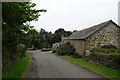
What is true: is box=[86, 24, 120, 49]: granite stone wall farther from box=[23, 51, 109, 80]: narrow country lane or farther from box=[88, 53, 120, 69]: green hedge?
box=[23, 51, 109, 80]: narrow country lane

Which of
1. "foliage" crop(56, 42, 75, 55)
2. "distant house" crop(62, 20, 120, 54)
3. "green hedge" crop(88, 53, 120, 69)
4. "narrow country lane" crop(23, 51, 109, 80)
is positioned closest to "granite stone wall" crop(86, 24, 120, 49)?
"distant house" crop(62, 20, 120, 54)

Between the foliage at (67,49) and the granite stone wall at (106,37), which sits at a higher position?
the granite stone wall at (106,37)

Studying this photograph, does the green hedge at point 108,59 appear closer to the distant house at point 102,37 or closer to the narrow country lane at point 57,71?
the narrow country lane at point 57,71

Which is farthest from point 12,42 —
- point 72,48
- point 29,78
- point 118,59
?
point 72,48

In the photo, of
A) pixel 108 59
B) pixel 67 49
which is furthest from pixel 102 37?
pixel 108 59

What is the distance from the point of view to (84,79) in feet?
50.0

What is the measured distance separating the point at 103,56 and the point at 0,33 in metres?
12.8

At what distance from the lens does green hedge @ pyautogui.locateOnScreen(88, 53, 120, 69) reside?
833 inches

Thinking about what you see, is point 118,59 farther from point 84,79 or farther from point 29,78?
point 29,78

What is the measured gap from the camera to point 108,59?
75.5 feet

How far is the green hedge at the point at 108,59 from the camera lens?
21153 millimetres

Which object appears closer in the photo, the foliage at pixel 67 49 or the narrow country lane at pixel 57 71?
the narrow country lane at pixel 57 71

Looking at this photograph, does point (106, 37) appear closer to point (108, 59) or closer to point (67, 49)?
point (67, 49)

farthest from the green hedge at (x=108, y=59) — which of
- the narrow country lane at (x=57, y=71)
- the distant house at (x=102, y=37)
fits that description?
the distant house at (x=102, y=37)
